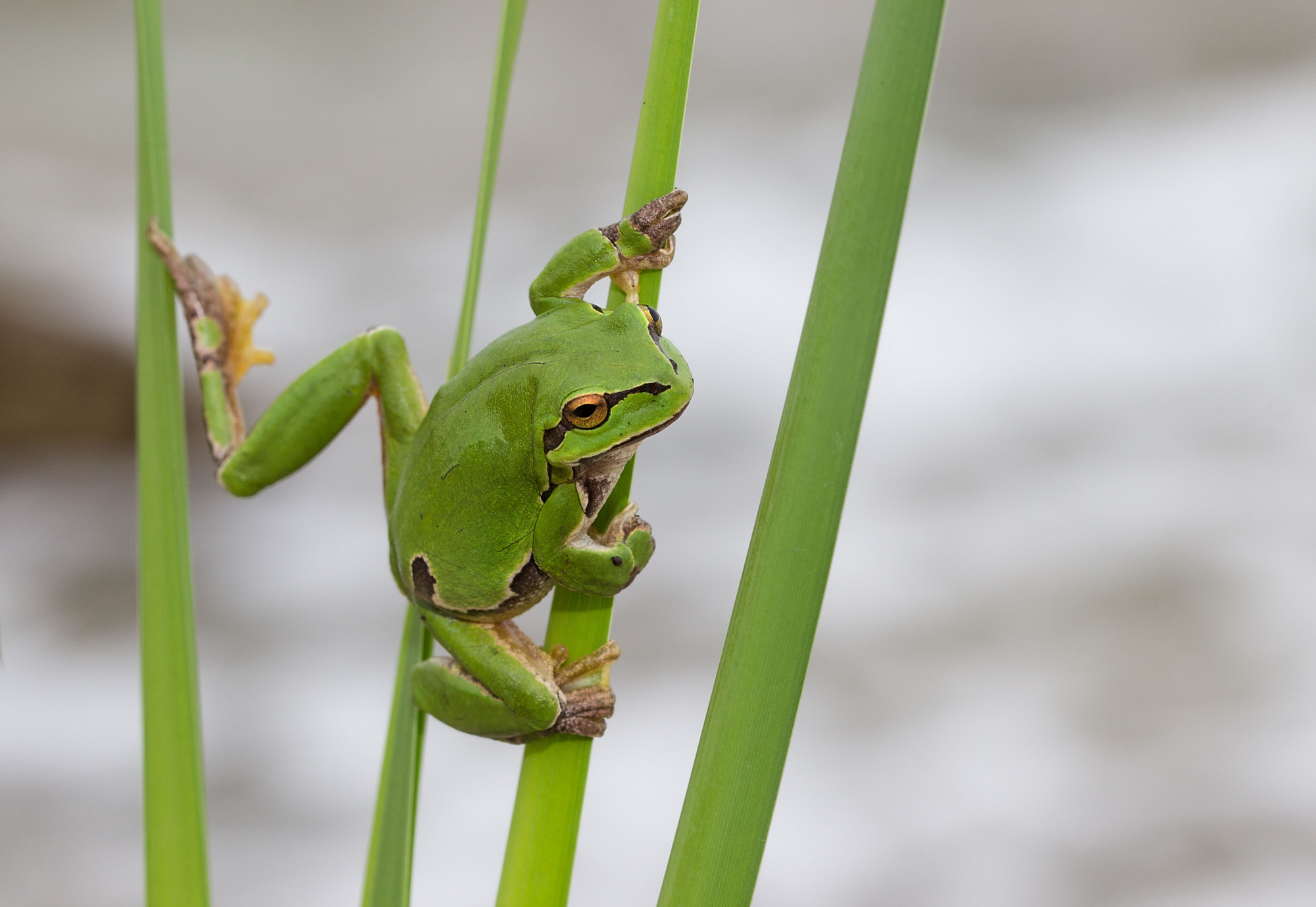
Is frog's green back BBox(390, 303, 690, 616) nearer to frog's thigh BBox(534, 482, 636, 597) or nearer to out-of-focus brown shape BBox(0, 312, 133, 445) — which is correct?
frog's thigh BBox(534, 482, 636, 597)

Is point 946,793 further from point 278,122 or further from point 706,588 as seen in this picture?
point 278,122

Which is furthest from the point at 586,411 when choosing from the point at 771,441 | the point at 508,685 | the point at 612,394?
the point at 771,441

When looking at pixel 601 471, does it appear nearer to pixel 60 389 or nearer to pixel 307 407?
pixel 307 407

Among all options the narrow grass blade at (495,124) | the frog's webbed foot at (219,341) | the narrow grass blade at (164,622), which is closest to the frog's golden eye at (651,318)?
the narrow grass blade at (495,124)

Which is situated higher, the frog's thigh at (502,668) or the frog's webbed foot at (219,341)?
the frog's webbed foot at (219,341)

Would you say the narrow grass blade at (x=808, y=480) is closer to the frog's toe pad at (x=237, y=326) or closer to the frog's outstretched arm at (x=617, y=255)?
the frog's outstretched arm at (x=617, y=255)

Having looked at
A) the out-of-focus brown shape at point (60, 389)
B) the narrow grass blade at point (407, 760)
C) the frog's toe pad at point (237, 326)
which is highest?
the out-of-focus brown shape at point (60, 389)

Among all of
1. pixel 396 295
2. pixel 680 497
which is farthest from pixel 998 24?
pixel 396 295

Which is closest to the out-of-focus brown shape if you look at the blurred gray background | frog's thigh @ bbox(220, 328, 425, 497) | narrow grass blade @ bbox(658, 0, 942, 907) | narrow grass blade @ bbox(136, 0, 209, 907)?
the blurred gray background
